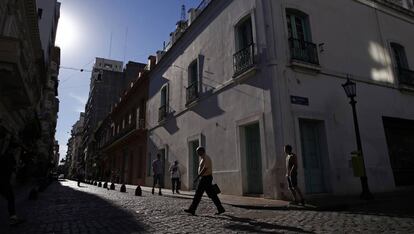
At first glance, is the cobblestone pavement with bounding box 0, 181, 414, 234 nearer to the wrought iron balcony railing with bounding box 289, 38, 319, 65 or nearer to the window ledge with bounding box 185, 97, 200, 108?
the wrought iron balcony railing with bounding box 289, 38, 319, 65

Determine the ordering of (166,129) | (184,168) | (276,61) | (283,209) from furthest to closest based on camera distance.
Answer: (166,129), (184,168), (276,61), (283,209)

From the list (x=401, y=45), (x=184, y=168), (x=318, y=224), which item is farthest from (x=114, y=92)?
(x=318, y=224)

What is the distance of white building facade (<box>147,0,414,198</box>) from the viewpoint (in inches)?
392

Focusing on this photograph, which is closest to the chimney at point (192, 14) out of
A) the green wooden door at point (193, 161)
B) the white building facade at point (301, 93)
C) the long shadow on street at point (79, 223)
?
the white building facade at point (301, 93)

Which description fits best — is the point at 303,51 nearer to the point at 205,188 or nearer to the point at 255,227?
the point at 205,188

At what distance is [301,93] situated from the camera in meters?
10.1

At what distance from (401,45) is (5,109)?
699 inches

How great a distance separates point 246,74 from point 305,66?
1.99 meters

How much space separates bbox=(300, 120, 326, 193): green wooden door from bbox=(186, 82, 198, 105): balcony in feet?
18.9

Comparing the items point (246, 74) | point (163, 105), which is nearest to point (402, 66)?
point (246, 74)

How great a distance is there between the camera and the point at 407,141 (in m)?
12.7

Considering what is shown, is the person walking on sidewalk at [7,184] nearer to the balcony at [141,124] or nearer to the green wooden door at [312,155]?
the green wooden door at [312,155]

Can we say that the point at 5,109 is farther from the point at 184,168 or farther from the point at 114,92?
the point at 114,92

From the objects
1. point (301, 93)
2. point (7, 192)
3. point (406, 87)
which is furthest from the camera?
point (406, 87)
